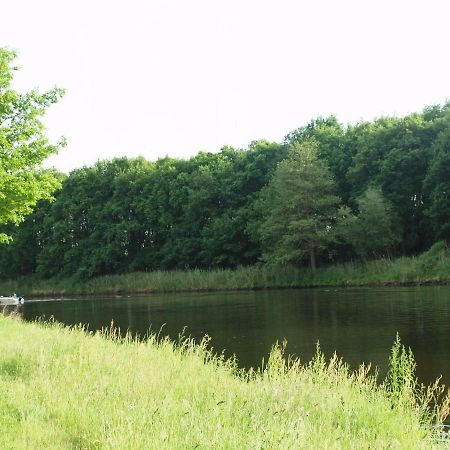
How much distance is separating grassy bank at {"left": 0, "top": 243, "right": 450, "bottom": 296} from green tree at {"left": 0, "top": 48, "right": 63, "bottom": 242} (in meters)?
27.6

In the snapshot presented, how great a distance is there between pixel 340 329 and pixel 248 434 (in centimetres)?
1570

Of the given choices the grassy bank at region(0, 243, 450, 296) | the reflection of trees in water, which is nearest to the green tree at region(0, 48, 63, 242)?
the reflection of trees in water

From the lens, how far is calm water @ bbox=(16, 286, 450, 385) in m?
16.5

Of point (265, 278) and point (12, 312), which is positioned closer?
point (12, 312)

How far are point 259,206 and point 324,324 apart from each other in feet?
131

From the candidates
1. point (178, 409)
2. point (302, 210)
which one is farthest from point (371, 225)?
point (178, 409)

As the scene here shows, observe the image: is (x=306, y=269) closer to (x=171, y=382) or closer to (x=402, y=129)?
(x=402, y=129)

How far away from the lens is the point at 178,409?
7723mm

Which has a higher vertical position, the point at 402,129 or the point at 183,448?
the point at 402,129

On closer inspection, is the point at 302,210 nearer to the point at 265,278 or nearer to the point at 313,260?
the point at 313,260

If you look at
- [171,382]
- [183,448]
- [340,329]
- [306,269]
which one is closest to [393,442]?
[183,448]

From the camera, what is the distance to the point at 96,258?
2985 inches

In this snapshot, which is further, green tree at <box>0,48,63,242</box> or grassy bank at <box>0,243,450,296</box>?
grassy bank at <box>0,243,450,296</box>

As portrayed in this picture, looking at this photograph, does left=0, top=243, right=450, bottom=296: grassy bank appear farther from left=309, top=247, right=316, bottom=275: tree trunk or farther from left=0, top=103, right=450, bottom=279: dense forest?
left=0, top=103, right=450, bottom=279: dense forest
